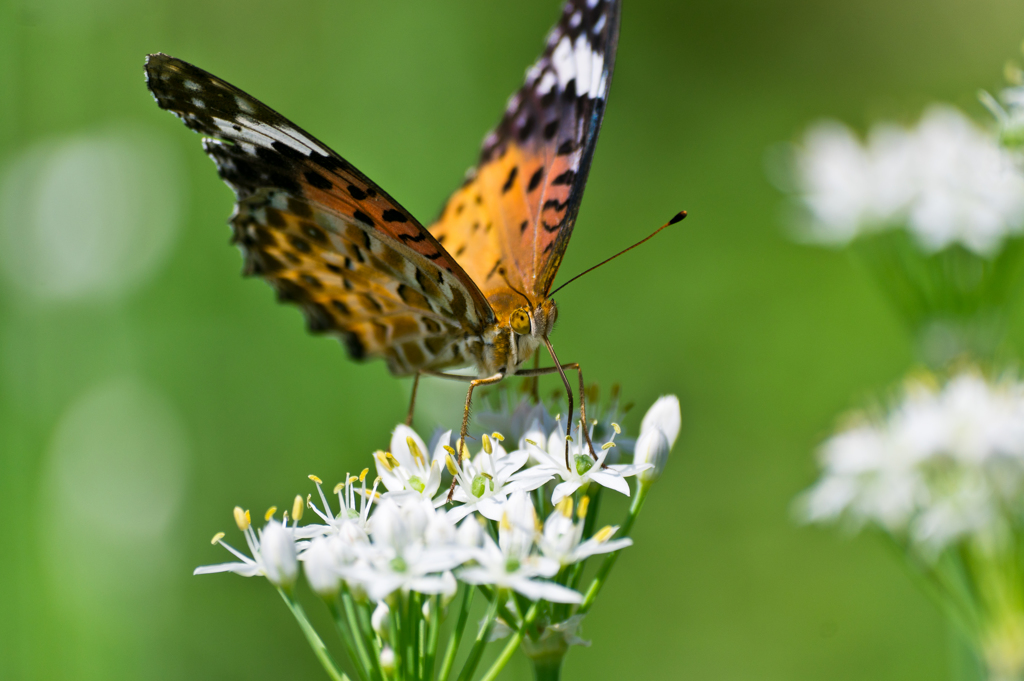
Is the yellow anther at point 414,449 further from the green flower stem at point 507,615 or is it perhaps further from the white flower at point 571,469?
the green flower stem at point 507,615

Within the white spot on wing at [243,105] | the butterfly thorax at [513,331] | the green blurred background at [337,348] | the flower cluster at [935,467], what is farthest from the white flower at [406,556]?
the flower cluster at [935,467]

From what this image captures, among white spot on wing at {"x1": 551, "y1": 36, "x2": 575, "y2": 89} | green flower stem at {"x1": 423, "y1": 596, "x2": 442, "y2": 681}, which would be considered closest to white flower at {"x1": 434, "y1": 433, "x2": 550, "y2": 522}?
green flower stem at {"x1": 423, "y1": 596, "x2": 442, "y2": 681}

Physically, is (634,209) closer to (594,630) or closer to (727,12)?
(727,12)

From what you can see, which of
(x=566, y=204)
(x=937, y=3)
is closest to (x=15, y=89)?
(x=566, y=204)

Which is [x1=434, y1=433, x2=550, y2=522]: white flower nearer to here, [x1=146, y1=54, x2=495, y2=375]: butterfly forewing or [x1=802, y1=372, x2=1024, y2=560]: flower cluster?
[x1=146, y1=54, x2=495, y2=375]: butterfly forewing

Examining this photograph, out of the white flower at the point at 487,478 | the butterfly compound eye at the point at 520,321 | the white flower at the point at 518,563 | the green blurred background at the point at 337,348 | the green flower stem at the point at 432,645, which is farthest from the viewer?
the green blurred background at the point at 337,348
